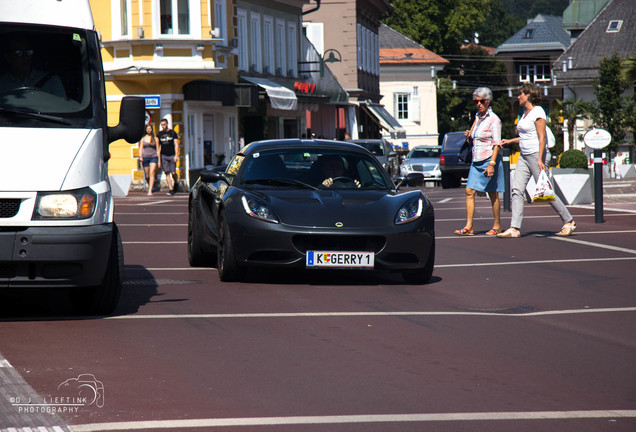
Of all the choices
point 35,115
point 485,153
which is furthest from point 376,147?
point 35,115

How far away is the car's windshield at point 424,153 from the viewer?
4788cm

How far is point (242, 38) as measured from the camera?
145ft

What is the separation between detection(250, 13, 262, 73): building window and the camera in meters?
45.8

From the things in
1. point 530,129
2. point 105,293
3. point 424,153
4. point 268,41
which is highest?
point 268,41

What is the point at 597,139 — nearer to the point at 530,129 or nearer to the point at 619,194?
the point at 530,129

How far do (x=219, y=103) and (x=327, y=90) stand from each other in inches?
667

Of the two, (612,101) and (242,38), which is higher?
(242,38)

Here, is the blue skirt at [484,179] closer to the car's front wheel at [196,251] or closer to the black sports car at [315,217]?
the black sports car at [315,217]

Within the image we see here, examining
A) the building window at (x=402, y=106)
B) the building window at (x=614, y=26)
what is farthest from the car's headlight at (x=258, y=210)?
the building window at (x=402, y=106)

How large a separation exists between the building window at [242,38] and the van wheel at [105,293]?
35358mm

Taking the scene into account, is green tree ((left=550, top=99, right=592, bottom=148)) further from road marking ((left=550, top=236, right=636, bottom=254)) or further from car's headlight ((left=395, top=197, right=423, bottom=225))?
car's headlight ((left=395, top=197, right=423, bottom=225))

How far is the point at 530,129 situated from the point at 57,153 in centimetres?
859

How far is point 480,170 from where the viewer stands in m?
15.6

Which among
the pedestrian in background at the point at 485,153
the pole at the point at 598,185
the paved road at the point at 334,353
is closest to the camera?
the paved road at the point at 334,353
